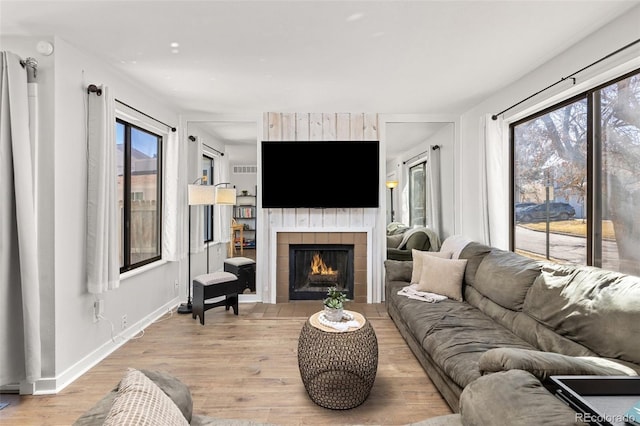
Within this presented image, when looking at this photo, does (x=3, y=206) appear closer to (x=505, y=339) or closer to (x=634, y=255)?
(x=505, y=339)

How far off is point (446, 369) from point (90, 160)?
10.1 feet

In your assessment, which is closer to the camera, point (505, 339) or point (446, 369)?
point (446, 369)

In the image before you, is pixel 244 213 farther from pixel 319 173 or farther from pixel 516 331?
pixel 516 331

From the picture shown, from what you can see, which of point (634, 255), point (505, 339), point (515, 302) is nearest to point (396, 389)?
point (505, 339)

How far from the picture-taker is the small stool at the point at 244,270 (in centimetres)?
441

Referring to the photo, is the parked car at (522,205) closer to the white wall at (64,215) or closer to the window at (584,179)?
the window at (584,179)

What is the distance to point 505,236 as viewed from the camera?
3.61 m

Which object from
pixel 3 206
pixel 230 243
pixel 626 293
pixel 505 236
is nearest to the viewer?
pixel 626 293

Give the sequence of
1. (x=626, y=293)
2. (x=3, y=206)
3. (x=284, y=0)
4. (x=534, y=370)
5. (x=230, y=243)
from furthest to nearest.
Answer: (x=230, y=243) → (x=3, y=206) → (x=284, y=0) → (x=626, y=293) → (x=534, y=370)

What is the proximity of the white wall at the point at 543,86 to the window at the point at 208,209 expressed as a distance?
3648 mm

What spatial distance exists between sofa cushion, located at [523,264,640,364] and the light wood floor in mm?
918

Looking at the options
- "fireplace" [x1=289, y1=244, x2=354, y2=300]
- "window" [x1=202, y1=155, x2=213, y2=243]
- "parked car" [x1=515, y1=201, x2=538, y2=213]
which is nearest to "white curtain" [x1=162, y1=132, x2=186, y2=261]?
"window" [x1=202, y1=155, x2=213, y2=243]

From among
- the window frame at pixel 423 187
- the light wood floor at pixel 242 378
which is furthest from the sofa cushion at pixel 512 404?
the window frame at pixel 423 187

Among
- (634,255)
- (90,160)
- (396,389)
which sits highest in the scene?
(90,160)
